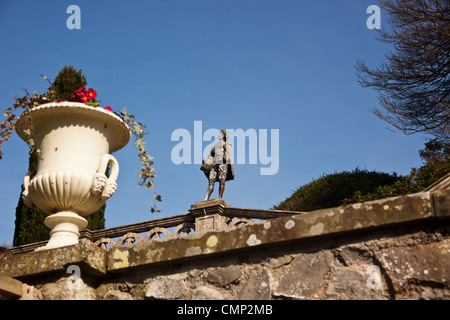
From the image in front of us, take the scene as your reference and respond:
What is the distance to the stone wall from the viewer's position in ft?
7.77

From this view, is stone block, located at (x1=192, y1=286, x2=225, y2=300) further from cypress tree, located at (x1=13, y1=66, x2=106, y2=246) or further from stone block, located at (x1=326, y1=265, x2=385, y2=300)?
cypress tree, located at (x1=13, y1=66, x2=106, y2=246)

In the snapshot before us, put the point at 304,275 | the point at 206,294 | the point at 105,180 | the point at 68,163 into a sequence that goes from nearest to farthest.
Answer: the point at 304,275 → the point at 206,294 → the point at 68,163 → the point at 105,180

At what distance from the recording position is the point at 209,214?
10.4m

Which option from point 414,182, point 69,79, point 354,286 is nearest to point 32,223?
point 69,79

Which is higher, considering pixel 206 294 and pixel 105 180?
pixel 105 180

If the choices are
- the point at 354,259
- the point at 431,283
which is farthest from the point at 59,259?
the point at 431,283

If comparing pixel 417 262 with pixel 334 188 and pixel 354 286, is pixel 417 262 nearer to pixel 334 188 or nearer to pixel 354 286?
pixel 354 286

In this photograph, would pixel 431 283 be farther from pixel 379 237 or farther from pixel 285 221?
pixel 285 221

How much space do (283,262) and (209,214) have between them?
307 inches

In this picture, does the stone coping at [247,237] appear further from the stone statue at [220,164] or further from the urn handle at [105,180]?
the stone statue at [220,164]

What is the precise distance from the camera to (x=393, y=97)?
1479cm

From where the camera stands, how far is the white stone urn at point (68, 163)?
13.5 feet

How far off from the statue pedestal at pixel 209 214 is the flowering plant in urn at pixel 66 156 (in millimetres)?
5875
